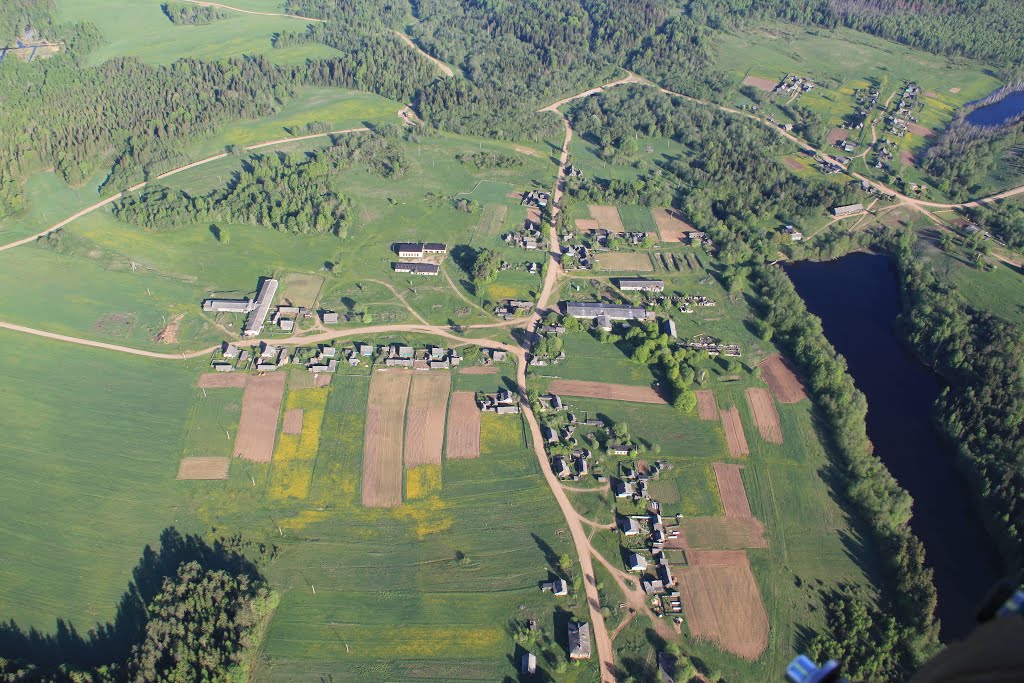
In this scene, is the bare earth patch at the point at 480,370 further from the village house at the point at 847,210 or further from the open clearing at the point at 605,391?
the village house at the point at 847,210

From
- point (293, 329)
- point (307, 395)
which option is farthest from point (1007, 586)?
point (293, 329)

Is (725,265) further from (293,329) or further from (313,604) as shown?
(313,604)

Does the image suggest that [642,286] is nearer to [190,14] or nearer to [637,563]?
[637,563]

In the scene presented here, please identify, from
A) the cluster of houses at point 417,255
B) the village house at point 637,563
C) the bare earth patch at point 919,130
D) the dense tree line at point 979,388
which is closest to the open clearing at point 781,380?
the dense tree line at point 979,388

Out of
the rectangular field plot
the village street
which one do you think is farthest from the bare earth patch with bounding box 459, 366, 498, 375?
the rectangular field plot

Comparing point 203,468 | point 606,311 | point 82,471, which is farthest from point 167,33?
point 606,311

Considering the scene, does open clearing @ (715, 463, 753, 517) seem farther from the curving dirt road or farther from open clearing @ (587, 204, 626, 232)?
the curving dirt road

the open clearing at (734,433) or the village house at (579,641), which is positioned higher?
the open clearing at (734,433)
